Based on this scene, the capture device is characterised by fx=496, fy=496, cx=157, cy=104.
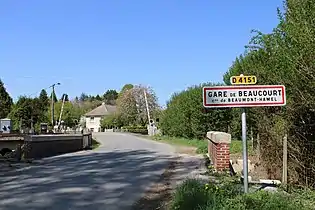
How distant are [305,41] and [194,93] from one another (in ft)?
117

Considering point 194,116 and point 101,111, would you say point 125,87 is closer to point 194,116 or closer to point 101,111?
point 101,111

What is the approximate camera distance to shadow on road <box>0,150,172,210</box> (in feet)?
37.5

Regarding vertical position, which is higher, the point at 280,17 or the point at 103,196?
the point at 280,17

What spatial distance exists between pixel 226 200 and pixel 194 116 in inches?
1437

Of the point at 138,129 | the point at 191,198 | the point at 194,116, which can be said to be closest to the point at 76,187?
the point at 191,198

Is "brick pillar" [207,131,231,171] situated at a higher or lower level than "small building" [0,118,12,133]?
lower

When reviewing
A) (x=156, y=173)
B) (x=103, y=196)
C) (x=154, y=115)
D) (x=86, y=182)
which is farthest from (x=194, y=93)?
(x=154, y=115)

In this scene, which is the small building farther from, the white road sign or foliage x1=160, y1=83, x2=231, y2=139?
the white road sign

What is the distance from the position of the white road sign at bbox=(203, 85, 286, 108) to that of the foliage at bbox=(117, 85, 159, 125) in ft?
306

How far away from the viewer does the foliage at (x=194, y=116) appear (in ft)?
134

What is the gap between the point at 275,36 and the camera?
11.2 metres

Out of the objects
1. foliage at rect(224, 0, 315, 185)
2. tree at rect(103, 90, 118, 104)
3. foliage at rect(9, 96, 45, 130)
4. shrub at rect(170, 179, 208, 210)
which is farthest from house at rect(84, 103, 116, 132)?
shrub at rect(170, 179, 208, 210)

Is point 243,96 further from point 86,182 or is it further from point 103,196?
point 86,182

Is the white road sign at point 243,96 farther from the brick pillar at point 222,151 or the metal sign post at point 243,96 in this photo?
the brick pillar at point 222,151
